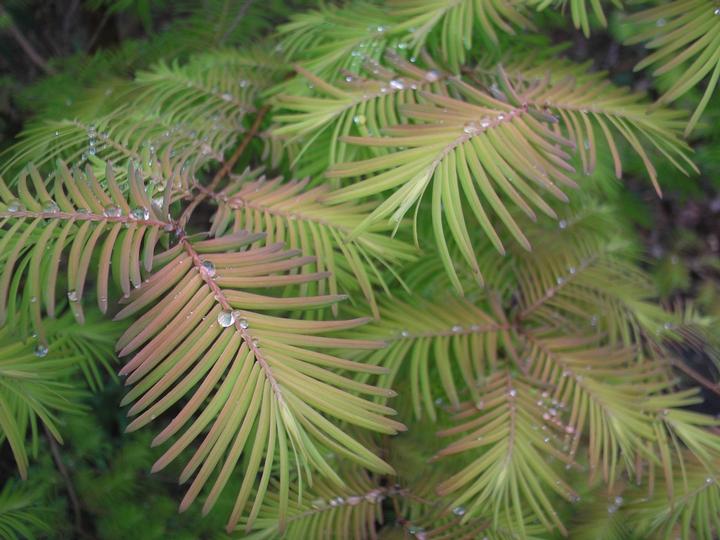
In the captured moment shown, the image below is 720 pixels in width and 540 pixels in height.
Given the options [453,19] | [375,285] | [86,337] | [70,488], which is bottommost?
[70,488]

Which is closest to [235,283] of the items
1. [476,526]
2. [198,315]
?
[198,315]

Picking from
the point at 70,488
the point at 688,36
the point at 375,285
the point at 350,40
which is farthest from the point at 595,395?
the point at 70,488

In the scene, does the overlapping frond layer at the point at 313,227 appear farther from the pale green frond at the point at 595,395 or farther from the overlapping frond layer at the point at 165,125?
the pale green frond at the point at 595,395

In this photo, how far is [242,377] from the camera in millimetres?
433

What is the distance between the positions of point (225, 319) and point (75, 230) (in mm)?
171

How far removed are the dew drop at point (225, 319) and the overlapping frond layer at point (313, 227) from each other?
136 millimetres

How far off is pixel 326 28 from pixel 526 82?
1.03ft

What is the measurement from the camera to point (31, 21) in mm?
1186

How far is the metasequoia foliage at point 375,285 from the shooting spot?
0.45 metres

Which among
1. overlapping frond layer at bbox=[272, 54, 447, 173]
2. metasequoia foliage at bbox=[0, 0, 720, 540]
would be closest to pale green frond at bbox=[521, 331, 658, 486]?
metasequoia foliage at bbox=[0, 0, 720, 540]

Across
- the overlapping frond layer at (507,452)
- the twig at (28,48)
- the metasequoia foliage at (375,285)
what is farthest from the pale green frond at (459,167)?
the twig at (28,48)

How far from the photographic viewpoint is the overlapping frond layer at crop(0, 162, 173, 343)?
462 millimetres

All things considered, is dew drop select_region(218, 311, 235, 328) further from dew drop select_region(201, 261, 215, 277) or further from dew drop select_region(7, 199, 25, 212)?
dew drop select_region(7, 199, 25, 212)

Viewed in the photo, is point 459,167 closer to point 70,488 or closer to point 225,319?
point 225,319
